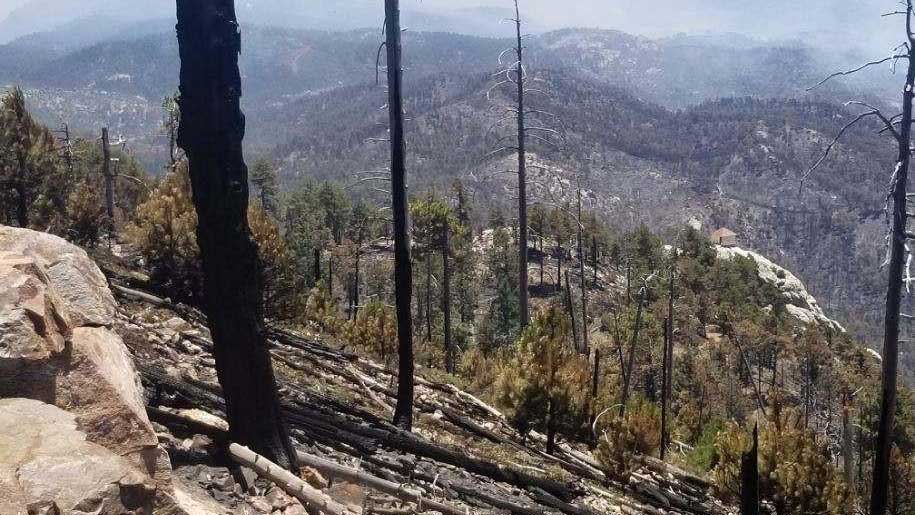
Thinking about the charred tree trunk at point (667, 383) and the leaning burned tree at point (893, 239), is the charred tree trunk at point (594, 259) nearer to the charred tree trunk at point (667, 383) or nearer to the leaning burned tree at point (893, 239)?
the charred tree trunk at point (667, 383)

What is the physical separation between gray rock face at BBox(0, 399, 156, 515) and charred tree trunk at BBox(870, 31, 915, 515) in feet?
40.0

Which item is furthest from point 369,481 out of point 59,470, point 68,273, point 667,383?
point 667,383

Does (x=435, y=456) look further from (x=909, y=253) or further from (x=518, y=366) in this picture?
(x=909, y=253)

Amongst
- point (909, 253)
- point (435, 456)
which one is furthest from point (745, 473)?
point (909, 253)

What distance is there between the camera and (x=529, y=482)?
878cm

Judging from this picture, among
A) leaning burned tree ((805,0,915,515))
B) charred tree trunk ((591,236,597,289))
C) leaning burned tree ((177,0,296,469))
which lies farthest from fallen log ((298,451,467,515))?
charred tree trunk ((591,236,597,289))

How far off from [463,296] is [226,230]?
59.6 meters

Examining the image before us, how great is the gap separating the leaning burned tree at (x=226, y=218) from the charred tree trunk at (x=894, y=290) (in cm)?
1083

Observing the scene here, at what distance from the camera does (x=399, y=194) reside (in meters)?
10.9

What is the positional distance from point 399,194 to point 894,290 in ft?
29.7

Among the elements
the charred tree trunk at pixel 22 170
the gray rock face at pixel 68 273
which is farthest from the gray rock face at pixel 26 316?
the charred tree trunk at pixel 22 170

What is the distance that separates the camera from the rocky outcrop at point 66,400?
3.44 m

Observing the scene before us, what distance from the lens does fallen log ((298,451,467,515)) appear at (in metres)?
6.30

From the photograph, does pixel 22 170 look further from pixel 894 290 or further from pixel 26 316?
pixel 894 290
